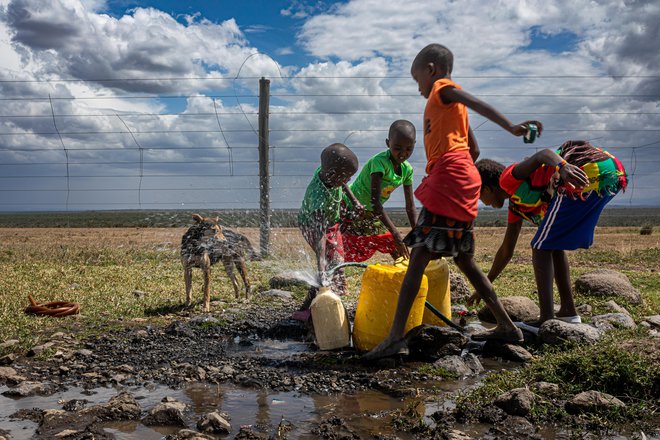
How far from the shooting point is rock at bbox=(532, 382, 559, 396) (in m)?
3.62

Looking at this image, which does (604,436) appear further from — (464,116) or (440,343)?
(464,116)

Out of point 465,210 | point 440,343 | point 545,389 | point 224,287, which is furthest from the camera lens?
point 224,287

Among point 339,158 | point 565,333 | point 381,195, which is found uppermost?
point 339,158

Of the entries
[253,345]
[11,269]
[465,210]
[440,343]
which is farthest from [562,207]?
[11,269]

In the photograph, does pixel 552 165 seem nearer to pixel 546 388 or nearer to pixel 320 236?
pixel 546 388

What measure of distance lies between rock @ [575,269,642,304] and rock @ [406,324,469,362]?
3.22 meters

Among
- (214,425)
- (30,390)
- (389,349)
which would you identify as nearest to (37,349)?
(30,390)

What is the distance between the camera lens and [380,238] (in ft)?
21.7

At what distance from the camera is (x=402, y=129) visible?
592 centimetres

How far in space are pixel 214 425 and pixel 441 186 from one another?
7.05 ft

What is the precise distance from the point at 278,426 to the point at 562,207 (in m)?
2.95

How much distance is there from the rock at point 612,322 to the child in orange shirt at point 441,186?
5.25 ft

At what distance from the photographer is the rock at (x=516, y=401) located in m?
3.34

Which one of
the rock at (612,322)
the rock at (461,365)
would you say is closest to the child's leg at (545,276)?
the rock at (612,322)
